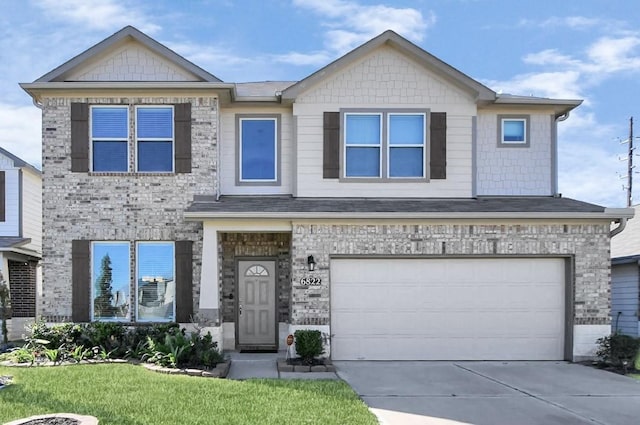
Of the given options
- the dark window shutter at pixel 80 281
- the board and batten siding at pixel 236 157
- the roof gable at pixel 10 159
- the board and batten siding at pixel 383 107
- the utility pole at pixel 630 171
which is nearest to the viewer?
the dark window shutter at pixel 80 281

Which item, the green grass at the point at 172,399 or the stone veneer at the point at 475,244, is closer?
the green grass at the point at 172,399

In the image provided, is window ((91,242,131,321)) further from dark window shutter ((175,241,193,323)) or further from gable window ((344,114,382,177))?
gable window ((344,114,382,177))

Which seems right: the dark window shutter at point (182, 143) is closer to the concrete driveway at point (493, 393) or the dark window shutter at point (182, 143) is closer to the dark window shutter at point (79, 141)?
the dark window shutter at point (79, 141)

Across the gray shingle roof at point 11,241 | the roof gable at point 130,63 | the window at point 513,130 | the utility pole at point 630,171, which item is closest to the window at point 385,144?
the window at point 513,130

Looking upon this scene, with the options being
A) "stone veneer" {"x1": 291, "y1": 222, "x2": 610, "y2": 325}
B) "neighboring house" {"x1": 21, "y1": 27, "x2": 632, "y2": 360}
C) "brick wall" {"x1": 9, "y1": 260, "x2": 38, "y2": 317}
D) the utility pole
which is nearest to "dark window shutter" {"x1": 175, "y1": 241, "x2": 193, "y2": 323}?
"neighboring house" {"x1": 21, "y1": 27, "x2": 632, "y2": 360}

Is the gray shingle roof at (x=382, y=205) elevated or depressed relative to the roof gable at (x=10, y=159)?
depressed

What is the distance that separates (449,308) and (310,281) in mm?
3011

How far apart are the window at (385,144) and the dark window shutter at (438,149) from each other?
0.19 metres

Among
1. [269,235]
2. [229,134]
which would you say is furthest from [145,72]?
[269,235]

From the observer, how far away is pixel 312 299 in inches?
455

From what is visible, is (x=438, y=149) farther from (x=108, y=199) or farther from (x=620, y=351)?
(x=108, y=199)

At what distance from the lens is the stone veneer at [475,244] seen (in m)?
11.7

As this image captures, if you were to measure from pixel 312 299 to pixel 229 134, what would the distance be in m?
4.43

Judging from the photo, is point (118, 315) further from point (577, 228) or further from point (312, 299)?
point (577, 228)
